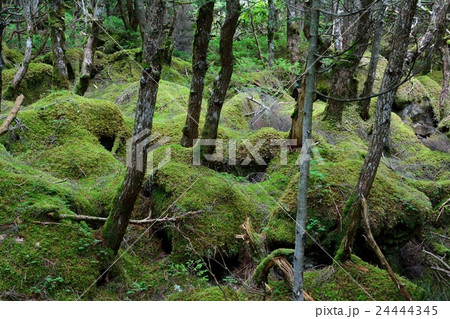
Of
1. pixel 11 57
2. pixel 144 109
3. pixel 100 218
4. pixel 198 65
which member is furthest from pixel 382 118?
pixel 11 57

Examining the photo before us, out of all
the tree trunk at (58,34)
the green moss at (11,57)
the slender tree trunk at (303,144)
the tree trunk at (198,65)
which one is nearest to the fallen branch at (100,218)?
the tree trunk at (198,65)

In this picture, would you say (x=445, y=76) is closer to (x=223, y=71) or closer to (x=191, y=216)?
(x=223, y=71)

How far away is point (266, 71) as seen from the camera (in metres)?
13.2

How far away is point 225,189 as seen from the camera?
19.6 ft

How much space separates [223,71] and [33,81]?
808 centimetres

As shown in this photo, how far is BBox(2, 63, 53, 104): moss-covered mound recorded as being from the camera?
443 inches

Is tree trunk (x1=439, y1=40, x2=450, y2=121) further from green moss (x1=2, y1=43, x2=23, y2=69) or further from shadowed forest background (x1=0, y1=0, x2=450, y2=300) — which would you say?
green moss (x1=2, y1=43, x2=23, y2=69)

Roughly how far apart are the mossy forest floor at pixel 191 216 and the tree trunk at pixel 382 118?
0.41 meters

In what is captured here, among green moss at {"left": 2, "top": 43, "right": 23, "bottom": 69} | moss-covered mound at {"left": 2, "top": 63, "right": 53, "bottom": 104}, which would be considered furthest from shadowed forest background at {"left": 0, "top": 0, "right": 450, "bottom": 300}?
green moss at {"left": 2, "top": 43, "right": 23, "bottom": 69}

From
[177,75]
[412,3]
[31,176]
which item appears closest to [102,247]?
[31,176]

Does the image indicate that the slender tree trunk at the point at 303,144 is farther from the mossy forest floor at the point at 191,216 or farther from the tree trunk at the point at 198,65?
the tree trunk at the point at 198,65

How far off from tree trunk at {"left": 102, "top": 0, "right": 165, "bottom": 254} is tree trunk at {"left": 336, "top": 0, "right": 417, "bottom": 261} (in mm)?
2532
